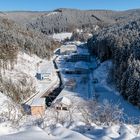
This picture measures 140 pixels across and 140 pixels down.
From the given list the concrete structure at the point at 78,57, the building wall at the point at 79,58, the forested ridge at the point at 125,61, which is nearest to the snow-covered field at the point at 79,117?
the forested ridge at the point at 125,61

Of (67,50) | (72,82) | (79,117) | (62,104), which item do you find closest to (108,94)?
(72,82)

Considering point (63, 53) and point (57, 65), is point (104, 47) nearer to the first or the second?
point (57, 65)

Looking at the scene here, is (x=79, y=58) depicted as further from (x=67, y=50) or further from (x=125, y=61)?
(x=125, y=61)

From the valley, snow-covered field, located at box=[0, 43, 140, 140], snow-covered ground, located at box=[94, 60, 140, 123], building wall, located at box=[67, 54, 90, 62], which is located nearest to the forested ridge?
the valley

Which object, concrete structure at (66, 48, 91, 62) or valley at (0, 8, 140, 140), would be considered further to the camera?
concrete structure at (66, 48, 91, 62)

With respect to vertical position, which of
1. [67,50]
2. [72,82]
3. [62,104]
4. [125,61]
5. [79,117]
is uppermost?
[79,117]

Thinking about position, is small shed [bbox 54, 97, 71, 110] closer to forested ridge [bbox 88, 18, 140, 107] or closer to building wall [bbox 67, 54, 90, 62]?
forested ridge [bbox 88, 18, 140, 107]

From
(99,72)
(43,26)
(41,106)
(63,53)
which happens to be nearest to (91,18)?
(43,26)

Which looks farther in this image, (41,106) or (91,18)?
(91,18)

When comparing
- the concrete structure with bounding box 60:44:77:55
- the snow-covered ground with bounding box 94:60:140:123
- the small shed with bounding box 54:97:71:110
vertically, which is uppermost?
the concrete structure with bounding box 60:44:77:55

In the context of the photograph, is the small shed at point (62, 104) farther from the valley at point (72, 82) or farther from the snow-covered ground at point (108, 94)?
the snow-covered ground at point (108, 94)

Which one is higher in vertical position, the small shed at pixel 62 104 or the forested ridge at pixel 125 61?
the forested ridge at pixel 125 61
